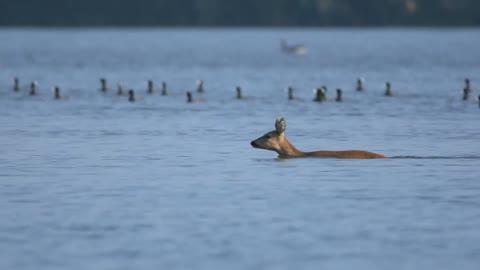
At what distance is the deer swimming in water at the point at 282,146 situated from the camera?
38.9m

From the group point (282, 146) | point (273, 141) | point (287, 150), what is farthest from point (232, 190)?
point (287, 150)

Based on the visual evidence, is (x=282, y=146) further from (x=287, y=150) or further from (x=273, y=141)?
(x=273, y=141)

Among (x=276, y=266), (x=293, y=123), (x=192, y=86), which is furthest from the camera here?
(x=192, y=86)

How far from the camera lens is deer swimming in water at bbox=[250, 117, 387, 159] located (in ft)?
128

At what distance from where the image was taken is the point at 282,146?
39625 mm

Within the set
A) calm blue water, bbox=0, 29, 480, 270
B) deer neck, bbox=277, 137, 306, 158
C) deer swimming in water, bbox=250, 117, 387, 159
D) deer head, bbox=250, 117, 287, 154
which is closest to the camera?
calm blue water, bbox=0, 29, 480, 270

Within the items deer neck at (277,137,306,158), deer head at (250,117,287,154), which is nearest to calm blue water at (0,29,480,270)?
deer neck at (277,137,306,158)

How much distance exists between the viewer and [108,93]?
87.6 metres

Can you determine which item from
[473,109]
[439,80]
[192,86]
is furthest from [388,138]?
[439,80]

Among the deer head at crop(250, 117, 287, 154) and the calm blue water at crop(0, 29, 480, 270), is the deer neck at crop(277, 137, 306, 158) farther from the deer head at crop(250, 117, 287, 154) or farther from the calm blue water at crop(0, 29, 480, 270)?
the calm blue water at crop(0, 29, 480, 270)

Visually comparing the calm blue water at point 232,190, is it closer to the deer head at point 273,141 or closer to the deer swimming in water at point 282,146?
the deer swimming in water at point 282,146

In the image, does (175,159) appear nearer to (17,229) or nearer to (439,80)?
(17,229)

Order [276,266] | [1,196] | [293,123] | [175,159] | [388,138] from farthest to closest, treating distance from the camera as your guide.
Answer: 1. [293,123]
2. [388,138]
3. [175,159]
4. [1,196]
5. [276,266]

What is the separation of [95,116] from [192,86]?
40598 millimetres
